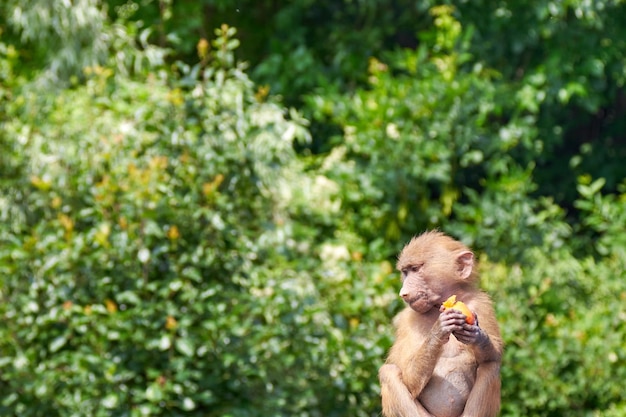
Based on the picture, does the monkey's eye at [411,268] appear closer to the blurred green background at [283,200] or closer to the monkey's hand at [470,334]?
the monkey's hand at [470,334]

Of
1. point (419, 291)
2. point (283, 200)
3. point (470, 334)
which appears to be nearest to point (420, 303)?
point (419, 291)

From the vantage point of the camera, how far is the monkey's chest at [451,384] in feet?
12.6

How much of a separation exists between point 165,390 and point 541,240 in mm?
3571

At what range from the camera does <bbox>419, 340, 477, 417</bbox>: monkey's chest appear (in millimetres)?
3834

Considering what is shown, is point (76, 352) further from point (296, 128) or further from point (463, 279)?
point (463, 279)

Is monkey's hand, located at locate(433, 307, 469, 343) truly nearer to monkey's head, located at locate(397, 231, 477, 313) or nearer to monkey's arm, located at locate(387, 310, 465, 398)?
monkey's arm, located at locate(387, 310, 465, 398)

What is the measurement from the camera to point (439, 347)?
12.2ft

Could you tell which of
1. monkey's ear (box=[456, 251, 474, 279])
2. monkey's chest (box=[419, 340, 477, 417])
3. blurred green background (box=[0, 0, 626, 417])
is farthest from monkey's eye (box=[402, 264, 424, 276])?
blurred green background (box=[0, 0, 626, 417])

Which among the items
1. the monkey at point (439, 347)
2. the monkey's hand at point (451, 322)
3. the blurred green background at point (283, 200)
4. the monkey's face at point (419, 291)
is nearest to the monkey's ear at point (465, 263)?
the monkey at point (439, 347)

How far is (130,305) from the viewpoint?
6.78m

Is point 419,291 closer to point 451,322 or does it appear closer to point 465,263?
point 465,263

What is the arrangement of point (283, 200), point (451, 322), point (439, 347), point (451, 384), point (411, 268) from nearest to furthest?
point (451, 322) < point (439, 347) < point (451, 384) < point (411, 268) < point (283, 200)

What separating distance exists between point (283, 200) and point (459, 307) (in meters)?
4.47

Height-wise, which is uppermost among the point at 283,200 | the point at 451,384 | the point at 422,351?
the point at 422,351
